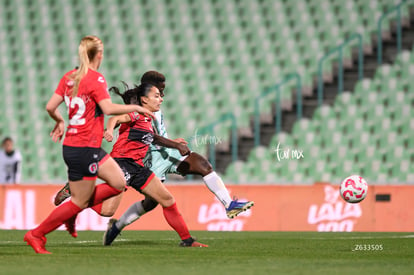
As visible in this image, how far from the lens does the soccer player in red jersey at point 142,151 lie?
767cm

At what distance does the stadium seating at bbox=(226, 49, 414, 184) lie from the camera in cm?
1348

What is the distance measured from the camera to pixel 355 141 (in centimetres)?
1377

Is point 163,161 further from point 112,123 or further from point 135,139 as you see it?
point 112,123

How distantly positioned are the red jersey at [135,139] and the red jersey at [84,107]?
1218 millimetres

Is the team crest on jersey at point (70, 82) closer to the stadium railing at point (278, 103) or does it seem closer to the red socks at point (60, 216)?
the red socks at point (60, 216)

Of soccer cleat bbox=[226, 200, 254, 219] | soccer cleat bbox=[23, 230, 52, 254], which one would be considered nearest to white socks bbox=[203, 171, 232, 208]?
soccer cleat bbox=[226, 200, 254, 219]

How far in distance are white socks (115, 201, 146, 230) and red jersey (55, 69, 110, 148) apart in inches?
60.3

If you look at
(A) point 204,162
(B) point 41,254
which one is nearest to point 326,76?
(A) point 204,162

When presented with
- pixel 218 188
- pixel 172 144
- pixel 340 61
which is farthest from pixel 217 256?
pixel 340 61

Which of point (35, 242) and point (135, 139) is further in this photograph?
point (135, 139)

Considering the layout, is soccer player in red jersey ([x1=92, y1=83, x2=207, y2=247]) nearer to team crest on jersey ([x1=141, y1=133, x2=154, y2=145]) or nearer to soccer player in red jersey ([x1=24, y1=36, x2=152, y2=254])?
team crest on jersey ([x1=141, y1=133, x2=154, y2=145])

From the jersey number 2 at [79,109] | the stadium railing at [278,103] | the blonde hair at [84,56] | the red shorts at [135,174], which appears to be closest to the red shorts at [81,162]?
the jersey number 2 at [79,109]

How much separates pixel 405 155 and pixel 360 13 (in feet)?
11.8

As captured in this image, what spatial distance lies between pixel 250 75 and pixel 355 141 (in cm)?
296
